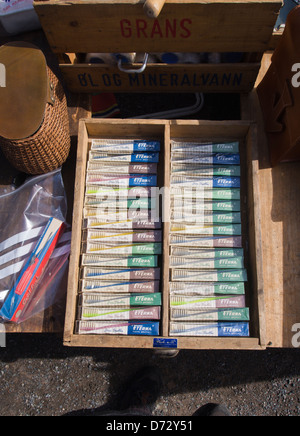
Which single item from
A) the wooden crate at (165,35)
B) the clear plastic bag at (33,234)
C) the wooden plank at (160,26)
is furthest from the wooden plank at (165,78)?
the clear plastic bag at (33,234)

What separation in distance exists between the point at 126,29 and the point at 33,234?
5.41 ft

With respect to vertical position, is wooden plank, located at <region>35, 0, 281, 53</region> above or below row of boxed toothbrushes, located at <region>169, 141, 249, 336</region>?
above

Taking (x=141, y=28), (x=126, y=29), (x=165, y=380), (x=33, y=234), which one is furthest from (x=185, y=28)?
(x=165, y=380)

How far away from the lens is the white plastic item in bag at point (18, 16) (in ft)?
9.25

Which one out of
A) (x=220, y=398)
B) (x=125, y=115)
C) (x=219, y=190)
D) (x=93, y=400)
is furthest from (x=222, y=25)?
(x=93, y=400)

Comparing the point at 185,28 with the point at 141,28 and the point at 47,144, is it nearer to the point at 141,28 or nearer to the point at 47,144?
the point at 141,28

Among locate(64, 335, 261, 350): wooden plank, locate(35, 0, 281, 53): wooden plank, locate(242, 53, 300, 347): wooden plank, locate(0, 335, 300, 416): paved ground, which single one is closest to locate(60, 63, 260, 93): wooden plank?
locate(35, 0, 281, 53): wooden plank

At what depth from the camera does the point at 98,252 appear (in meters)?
2.56

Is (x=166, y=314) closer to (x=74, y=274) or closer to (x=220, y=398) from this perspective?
(x=74, y=274)

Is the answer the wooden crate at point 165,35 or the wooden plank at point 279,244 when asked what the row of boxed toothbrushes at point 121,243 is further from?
the wooden plank at point 279,244

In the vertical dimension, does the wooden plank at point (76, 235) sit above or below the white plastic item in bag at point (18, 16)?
below

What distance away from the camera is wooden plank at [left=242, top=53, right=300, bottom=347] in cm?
250

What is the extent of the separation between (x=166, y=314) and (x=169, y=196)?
86 centimetres

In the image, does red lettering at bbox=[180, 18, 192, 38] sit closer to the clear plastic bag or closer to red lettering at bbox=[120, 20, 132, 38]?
red lettering at bbox=[120, 20, 132, 38]
